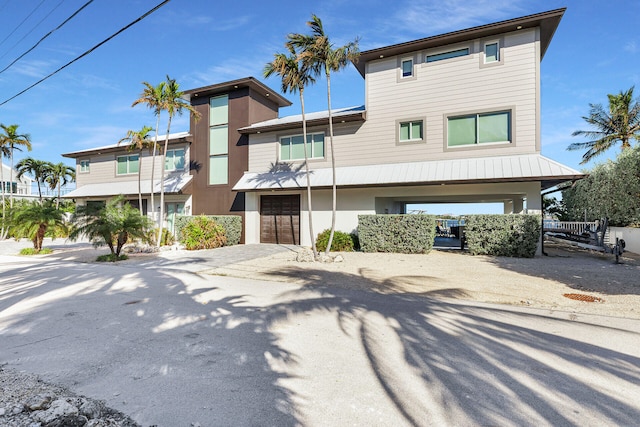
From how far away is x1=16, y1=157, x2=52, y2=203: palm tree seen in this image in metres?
33.9

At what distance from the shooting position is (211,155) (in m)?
20.6

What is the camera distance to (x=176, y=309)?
606 centimetres

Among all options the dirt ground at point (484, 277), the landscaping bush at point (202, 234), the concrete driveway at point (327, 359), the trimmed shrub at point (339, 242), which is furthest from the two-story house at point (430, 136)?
the concrete driveway at point (327, 359)

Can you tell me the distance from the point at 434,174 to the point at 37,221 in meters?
17.4

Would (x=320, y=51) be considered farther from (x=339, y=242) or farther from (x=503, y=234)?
(x=503, y=234)

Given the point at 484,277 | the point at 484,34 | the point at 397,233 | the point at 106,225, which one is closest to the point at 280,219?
the point at 397,233

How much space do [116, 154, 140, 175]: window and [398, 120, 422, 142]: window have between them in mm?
18360

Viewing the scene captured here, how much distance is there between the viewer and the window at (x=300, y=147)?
17.7 metres

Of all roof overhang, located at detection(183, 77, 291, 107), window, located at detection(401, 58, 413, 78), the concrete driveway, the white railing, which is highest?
roof overhang, located at detection(183, 77, 291, 107)

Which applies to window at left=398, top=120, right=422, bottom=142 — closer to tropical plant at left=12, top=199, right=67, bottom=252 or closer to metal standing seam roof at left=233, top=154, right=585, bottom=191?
metal standing seam roof at left=233, top=154, right=585, bottom=191

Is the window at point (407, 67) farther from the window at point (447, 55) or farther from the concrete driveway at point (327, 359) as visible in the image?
the concrete driveway at point (327, 359)

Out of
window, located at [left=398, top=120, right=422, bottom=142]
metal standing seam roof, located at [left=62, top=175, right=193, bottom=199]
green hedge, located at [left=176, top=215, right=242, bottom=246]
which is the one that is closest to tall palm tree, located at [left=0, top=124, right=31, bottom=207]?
metal standing seam roof, located at [left=62, top=175, right=193, bottom=199]

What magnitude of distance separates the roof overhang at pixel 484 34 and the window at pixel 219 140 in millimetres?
8955

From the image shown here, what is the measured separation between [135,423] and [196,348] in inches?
62.4
